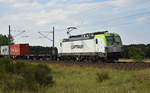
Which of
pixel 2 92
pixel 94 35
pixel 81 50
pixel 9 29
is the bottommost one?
pixel 2 92

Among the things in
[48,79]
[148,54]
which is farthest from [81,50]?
[148,54]

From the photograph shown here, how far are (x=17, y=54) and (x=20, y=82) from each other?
3680 centimetres

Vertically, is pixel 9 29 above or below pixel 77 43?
above

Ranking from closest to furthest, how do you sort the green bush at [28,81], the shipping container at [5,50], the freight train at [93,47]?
the green bush at [28,81] → the freight train at [93,47] → the shipping container at [5,50]

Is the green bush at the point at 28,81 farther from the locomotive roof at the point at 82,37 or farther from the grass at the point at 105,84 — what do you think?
the locomotive roof at the point at 82,37

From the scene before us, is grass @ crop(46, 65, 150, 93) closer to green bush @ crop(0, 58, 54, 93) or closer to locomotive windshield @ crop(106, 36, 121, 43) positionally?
green bush @ crop(0, 58, 54, 93)

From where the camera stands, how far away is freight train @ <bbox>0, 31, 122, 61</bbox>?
89.4ft

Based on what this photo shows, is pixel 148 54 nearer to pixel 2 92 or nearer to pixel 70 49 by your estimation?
pixel 70 49

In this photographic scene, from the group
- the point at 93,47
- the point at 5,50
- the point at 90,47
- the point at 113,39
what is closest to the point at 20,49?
the point at 5,50

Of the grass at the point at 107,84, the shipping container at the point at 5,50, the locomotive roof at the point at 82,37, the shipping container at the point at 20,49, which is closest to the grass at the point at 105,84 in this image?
the grass at the point at 107,84

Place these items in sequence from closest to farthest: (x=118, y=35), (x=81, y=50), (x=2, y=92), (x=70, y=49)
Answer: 1. (x=2, y=92)
2. (x=118, y=35)
3. (x=81, y=50)
4. (x=70, y=49)

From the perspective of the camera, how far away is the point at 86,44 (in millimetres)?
30531

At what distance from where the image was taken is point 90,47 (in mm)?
29797

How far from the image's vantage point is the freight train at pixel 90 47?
27234 millimetres
